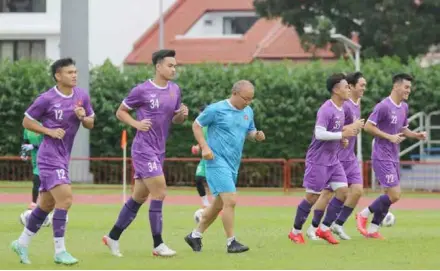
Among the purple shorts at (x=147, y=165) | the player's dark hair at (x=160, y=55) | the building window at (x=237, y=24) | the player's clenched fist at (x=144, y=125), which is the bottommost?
the purple shorts at (x=147, y=165)

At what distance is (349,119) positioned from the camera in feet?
57.1

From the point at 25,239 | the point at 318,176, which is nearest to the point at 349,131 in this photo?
the point at 318,176

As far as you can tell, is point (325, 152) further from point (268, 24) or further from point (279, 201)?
point (268, 24)

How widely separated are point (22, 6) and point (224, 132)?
4269 cm

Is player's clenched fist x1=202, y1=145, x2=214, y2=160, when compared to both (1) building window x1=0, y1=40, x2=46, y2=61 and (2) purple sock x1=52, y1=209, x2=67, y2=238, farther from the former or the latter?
(1) building window x1=0, y1=40, x2=46, y2=61

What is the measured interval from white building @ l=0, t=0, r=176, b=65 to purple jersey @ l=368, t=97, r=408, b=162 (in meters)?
38.0

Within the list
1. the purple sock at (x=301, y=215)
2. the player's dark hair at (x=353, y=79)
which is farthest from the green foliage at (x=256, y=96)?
the purple sock at (x=301, y=215)

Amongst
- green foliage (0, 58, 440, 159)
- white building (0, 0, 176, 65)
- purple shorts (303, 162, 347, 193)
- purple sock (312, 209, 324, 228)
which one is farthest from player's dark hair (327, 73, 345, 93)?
white building (0, 0, 176, 65)

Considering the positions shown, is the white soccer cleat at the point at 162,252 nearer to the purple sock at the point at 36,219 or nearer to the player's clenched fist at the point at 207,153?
the player's clenched fist at the point at 207,153

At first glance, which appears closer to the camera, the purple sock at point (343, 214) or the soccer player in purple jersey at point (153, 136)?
the soccer player in purple jersey at point (153, 136)

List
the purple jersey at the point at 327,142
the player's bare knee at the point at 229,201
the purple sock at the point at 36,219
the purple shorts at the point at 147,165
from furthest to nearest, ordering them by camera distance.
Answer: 1. the purple jersey at the point at 327,142
2. the player's bare knee at the point at 229,201
3. the purple shorts at the point at 147,165
4. the purple sock at the point at 36,219

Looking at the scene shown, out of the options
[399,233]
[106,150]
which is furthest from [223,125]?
[106,150]

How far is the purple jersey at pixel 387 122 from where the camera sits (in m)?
17.5

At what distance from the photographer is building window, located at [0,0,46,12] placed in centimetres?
5650
